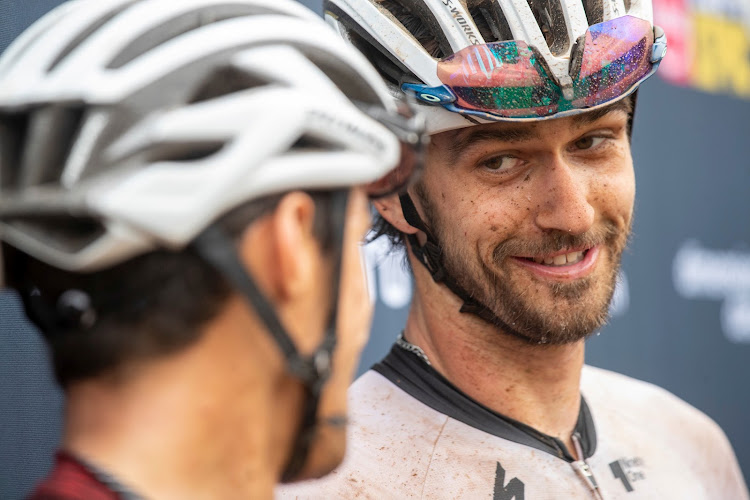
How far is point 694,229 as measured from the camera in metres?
4.53

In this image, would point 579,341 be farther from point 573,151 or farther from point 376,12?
point 376,12

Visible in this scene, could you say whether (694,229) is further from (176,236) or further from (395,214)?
(176,236)

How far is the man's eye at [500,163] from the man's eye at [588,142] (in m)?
0.15

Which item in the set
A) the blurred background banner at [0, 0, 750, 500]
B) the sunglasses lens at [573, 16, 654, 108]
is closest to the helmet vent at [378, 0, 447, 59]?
the sunglasses lens at [573, 16, 654, 108]

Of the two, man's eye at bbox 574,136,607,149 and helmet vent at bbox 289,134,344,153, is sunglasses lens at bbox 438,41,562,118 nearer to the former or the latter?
man's eye at bbox 574,136,607,149

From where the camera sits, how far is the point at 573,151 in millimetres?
1847

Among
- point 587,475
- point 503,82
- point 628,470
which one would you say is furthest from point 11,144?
point 628,470

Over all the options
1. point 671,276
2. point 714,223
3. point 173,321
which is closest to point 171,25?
point 173,321

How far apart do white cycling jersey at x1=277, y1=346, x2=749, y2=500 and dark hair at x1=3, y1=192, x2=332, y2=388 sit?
88 centimetres

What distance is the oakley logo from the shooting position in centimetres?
178

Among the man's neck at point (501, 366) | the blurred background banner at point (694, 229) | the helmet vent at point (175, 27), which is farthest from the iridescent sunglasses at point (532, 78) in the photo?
the blurred background banner at point (694, 229)

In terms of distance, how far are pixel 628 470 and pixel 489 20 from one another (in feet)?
3.54

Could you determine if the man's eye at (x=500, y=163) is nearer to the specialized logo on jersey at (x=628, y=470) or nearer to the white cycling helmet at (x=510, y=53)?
the white cycling helmet at (x=510, y=53)

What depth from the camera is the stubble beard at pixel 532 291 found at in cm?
182
